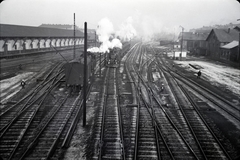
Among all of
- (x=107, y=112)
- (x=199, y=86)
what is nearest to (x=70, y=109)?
(x=107, y=112)

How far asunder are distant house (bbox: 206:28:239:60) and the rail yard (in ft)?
87.7

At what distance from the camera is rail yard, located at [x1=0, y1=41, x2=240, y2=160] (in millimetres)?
9070

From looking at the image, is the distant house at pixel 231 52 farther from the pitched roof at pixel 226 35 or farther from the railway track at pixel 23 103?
the railway track at pixel 23 103

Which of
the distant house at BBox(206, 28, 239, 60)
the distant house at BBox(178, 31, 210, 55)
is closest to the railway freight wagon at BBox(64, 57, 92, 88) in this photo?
the distant house at BBox(178, 31, 210, 55)

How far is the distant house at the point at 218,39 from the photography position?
4312cm

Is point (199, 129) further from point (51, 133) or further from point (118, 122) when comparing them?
point (51, 133)

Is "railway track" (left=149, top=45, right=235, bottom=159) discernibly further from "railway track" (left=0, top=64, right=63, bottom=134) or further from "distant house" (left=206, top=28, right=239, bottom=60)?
"distant house" (left=206, top=28, right=239, bottom=60)

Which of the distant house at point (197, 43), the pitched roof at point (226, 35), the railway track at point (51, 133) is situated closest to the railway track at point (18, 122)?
the railway track at point (51, 133)

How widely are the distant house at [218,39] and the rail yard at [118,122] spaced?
26716mm

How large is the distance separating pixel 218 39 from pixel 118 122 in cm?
3919

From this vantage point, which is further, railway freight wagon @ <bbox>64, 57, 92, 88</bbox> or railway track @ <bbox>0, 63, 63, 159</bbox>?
railway freight wagon @ <bbox>64, 57, 92, 88</bbox>

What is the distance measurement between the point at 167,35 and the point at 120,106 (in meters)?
93.6

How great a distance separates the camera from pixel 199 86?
20.8m

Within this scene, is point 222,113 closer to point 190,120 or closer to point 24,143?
point 190,120
